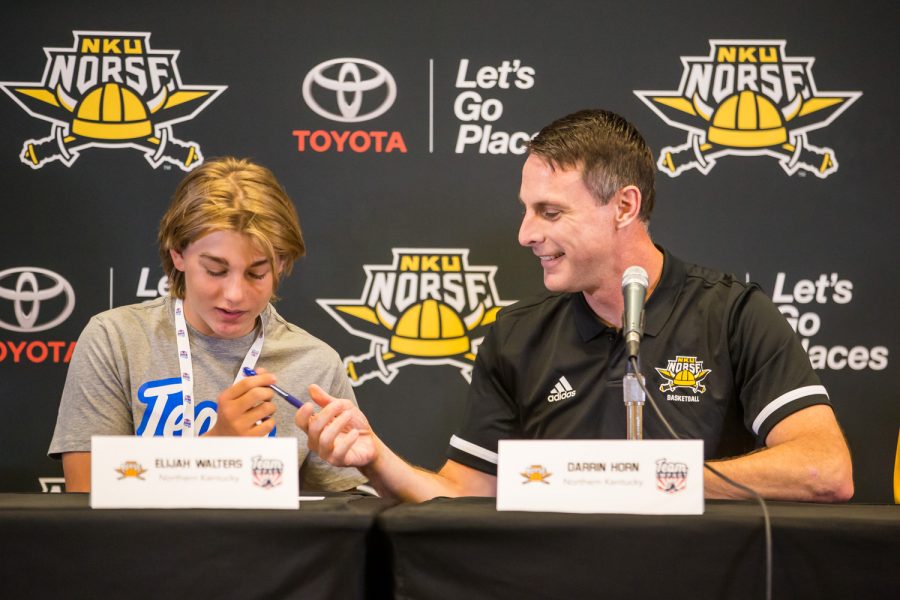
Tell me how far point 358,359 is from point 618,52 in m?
1.07

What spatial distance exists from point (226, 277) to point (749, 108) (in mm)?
1448

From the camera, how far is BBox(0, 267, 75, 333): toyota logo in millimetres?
2400

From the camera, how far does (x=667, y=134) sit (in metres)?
2.40

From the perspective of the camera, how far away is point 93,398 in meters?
1.84

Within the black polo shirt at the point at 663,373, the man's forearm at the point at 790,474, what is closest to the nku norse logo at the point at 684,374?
the black polo shirt at the point at 663,373

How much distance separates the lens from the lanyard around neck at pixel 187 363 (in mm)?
1863

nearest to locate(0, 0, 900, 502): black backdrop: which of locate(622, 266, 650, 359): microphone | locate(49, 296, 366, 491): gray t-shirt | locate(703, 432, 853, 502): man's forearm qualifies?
locate(49, 296, 366, 491): gray t-shirt

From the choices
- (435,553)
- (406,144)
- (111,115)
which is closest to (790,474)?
(435,553)

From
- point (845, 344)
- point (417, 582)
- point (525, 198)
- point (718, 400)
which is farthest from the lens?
point (845, 344)

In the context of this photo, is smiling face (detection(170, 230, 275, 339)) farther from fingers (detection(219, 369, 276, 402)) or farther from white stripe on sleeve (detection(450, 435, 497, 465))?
white stripe on sleeve (detection(450, 435, 497, 465))

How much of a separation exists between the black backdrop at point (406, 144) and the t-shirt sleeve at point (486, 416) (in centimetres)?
44

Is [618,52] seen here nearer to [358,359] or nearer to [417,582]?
[358,359]

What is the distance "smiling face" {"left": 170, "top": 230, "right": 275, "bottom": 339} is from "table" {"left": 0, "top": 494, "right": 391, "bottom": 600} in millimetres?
824

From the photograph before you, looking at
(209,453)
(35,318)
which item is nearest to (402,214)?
(35,318)
